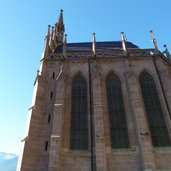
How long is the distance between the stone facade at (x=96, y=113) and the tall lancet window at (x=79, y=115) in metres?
0.43

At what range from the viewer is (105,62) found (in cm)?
2070

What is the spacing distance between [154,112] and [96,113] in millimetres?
5414

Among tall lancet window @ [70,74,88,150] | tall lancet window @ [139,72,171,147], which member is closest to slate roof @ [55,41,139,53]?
tall lancet window @ [70,74,88,150]

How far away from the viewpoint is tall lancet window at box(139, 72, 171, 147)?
610 inches

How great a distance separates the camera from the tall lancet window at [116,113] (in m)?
15.5

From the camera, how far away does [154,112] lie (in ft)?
55.9

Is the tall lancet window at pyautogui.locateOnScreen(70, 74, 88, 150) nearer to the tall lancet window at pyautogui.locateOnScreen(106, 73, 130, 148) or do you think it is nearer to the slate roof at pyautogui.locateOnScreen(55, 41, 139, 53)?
the tall lancet window at pyautogui.locateOnScreen(106, 73, 130, 148)

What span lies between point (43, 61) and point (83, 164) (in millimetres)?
11660

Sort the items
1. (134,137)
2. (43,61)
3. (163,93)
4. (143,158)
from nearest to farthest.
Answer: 1. (143,158)
2. (134,137)
3. (163,93)
4. (43,61)

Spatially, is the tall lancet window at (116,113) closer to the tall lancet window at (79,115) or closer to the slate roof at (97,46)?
the tall lancet window at (79,115)

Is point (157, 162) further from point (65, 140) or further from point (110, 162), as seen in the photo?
point (65, 140)

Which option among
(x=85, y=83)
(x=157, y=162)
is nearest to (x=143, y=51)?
(x=85, y=83)

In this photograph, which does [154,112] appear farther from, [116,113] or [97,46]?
[97,46]

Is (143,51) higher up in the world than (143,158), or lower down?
higher up
